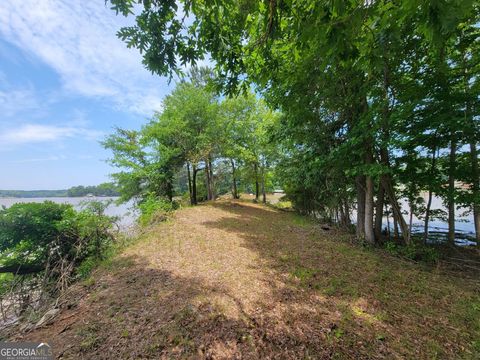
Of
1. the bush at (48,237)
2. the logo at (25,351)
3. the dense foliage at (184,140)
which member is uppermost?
Answer: the dense foliage at (184,140)

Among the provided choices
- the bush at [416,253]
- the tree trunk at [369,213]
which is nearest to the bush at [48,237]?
the tree trunk at [369,213]

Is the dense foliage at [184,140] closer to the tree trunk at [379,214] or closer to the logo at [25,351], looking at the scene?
the tree trunk at [379,214]

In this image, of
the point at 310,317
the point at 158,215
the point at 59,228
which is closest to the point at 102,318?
the point at 310,317

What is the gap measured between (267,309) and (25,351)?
311 centimetres

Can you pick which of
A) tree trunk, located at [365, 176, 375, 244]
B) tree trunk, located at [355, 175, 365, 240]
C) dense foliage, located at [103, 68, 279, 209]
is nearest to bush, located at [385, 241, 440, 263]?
tree trunk, located at [365, 176, 375, 244]

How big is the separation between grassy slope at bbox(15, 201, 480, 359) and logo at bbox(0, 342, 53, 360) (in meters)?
0.11

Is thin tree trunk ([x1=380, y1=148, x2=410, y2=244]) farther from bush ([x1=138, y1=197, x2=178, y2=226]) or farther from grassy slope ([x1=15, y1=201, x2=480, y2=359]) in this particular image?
bush ([x1=138, y1=197, x2=178, y2=226])

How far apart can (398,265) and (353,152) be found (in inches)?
114

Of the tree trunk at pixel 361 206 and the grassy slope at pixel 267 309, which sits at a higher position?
the tree trunk at pixel 361 206

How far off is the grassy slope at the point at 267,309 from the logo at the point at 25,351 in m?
0.11

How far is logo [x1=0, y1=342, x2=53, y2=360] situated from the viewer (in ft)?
8.25

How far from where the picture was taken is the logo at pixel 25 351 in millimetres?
2516

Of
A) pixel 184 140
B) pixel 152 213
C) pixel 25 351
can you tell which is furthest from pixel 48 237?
pixel 184 140

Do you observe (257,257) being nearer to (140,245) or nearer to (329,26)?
(140,245)
